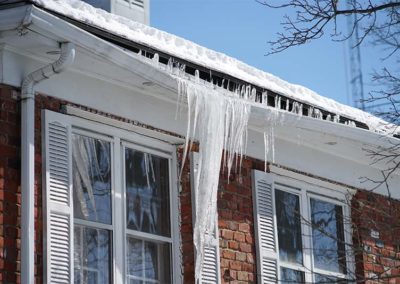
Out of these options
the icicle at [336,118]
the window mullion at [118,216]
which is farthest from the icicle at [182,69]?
the icicle at [336,118]

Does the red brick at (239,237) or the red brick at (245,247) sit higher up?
the red brick at (239,237)

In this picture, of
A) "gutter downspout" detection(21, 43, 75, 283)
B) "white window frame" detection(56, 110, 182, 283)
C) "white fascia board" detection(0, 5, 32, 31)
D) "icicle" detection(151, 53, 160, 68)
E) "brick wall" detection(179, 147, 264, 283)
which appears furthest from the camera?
"brick wall" detection(179, 147, 264, 283)

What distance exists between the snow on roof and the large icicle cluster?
0.49m

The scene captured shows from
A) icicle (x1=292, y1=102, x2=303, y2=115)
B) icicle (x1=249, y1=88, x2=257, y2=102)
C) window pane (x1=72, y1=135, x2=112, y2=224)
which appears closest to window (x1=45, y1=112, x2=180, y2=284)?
window pane (x1=72, y1=135, x2=112, y2=224)

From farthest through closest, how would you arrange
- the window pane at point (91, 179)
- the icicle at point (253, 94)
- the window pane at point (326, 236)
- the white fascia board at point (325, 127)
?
1. the window pane at point (326, 236)
2. the icicle at point (253, 94)
3. the white fascia board at point (325, 127)
4. the window pane at point (91, 179)

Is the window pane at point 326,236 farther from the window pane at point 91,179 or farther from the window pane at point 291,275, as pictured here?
the window pane at point 91,179

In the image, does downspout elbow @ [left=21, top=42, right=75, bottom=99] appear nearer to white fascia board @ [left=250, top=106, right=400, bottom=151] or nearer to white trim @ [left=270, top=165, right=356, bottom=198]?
white fascia board @ [left=250, top=106, right=400, bottom=151]

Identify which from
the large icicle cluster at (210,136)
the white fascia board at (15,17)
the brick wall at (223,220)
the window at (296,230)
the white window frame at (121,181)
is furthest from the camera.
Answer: the window at (296,230)

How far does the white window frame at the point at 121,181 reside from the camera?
371 inches

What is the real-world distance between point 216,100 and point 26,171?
73.5 inches

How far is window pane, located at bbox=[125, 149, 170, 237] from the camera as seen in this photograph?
982 centimetres

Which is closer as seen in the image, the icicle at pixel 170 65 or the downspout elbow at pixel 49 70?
the downspout elbow at pixel 49 70

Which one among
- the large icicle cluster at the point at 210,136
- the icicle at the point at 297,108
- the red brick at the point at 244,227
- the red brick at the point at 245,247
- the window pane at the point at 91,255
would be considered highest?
the icicle at the point at 297,108

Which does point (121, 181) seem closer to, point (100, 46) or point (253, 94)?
point (100, 46)
